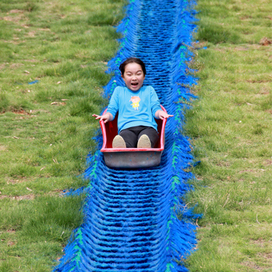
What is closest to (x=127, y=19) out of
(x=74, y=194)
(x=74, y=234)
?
(x=74, y=194)

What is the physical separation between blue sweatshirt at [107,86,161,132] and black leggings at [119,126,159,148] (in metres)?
0.07

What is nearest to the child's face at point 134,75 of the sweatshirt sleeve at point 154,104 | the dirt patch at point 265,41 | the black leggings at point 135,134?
the sweatshirt sleeve at point 154,104

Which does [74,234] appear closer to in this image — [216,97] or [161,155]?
[161,155]

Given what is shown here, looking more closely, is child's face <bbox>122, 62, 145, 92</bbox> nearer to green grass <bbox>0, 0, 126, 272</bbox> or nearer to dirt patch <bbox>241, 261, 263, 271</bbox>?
green grass <bbox>0, 0, 126, 272</bbox>

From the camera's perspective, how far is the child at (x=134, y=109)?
4.60 metres

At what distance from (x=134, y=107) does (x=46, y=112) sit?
1601 millimetres

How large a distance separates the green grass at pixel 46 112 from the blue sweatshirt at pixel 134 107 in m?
0.52

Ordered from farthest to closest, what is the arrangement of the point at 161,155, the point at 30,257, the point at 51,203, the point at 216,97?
the point at 216,97, the point at 161,155, the point at 51,203, the point at 30,257

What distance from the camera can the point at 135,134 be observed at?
465cm

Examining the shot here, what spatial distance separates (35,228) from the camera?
3.45m

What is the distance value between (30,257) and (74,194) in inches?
35.4

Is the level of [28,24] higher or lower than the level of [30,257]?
higher

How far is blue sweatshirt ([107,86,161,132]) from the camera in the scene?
15.7 feet

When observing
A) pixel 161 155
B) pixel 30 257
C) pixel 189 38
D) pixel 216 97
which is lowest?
pixel 30 257
